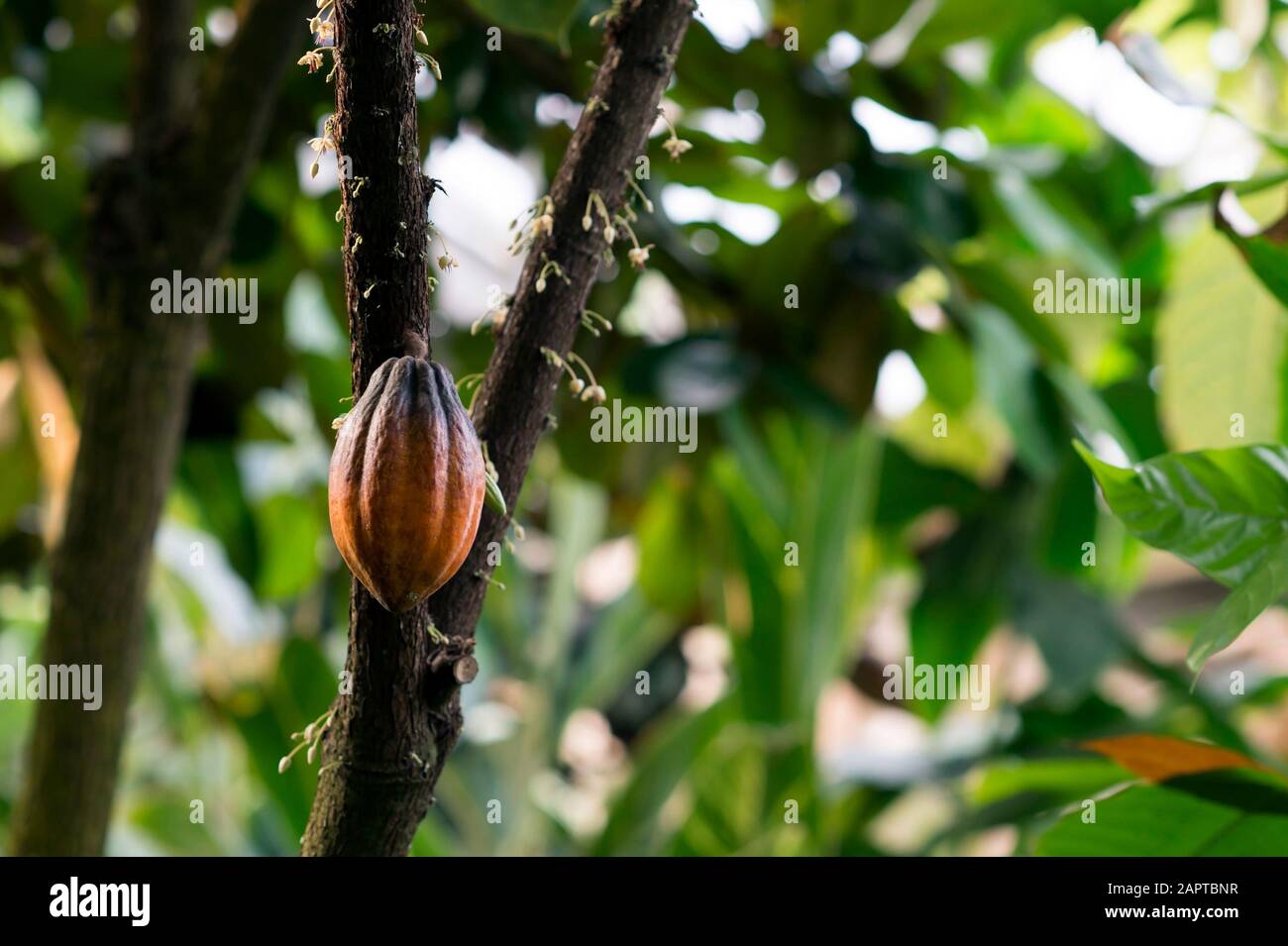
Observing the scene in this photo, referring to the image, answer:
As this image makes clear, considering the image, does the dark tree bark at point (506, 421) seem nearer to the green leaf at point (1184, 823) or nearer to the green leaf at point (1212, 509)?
the green leaf at point (1212, 509)

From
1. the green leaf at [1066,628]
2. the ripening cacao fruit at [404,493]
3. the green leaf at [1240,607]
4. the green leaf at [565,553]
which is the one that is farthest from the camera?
the green leaf at [565,553]

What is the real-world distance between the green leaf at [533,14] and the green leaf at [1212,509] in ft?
0.85

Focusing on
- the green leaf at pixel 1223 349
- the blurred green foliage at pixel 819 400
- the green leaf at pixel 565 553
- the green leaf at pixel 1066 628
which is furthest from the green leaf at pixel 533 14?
the green leaf at pixel 565 553

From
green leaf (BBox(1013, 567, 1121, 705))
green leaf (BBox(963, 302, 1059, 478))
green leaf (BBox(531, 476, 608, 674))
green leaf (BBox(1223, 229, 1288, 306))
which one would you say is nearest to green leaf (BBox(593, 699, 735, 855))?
green leaf (BBox(531, 476, 608, 674))

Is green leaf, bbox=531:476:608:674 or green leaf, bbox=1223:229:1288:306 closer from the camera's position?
green leaf, bbox=1223:229:1288:306

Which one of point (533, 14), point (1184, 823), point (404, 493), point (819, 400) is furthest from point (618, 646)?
Result: point (404, 493)

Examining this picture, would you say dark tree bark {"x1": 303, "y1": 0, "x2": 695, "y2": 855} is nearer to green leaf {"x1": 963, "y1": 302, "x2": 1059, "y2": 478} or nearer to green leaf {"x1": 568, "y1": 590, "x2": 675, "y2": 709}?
green leaf {"x1": 963, "y1": 302, "x2": 1059, "y2": 478}

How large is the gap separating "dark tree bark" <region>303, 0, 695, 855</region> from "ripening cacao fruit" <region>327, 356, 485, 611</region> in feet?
0.19

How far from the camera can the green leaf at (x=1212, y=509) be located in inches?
16.6

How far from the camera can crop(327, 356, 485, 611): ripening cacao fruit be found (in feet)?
0.87

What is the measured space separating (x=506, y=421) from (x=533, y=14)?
0.56 ft

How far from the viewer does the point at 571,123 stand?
76 cm
